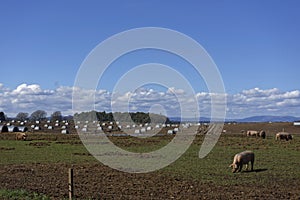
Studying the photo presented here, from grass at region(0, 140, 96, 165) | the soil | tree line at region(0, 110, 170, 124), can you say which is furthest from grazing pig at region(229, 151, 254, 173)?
tree line at region(0, 110, 170, 124)

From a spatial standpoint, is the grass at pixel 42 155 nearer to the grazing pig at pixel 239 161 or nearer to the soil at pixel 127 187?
the soil at pixel 127 187

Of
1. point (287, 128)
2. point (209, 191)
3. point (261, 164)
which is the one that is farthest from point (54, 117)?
point (209, 191)

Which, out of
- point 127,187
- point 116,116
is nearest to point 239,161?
point 127,187

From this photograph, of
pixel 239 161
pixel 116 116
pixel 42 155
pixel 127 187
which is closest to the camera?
pixel 127 187

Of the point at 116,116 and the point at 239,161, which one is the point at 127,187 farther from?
the point at 116,116

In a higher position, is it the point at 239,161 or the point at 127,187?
the point at 239,161

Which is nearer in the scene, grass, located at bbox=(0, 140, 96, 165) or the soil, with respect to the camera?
the soil

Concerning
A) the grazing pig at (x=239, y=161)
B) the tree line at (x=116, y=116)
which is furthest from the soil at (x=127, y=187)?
the tree line at (x=116, y=116)

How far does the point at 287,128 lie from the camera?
10331 cm

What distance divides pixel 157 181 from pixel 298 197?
6.65m

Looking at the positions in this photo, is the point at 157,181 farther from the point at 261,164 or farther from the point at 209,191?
the point at 261,164

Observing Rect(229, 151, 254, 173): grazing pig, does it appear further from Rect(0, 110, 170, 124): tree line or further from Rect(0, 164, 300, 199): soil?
Rect(0, 110, 170, 124): tree line

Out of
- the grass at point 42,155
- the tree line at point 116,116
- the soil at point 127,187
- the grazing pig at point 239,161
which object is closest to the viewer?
the soil at point 127,187

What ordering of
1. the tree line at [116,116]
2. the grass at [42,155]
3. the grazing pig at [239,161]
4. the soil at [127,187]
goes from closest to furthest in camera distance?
1. the soil at [127,187]
2. the grazing pig at [239,161]
3. the grass at [42,155]
4. the tree line at [116,116]
